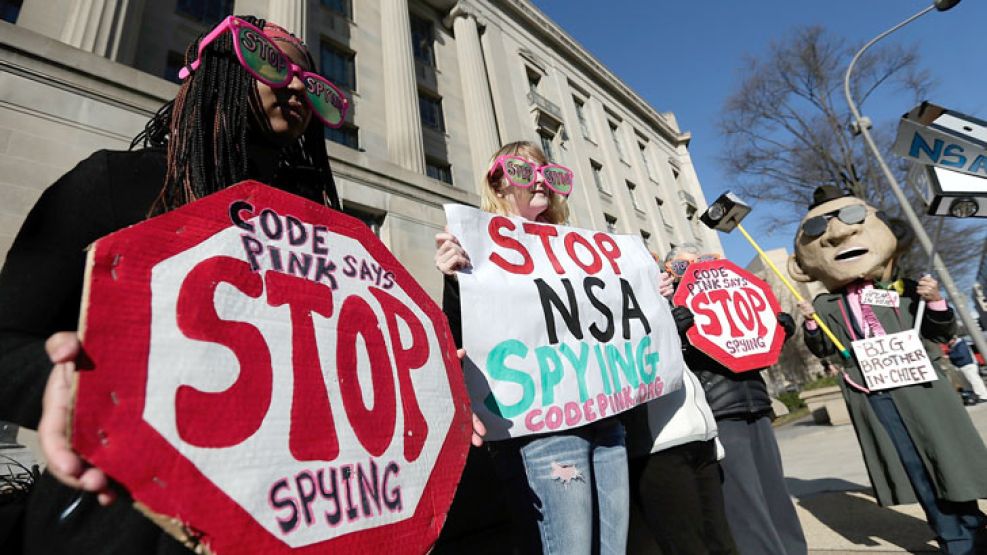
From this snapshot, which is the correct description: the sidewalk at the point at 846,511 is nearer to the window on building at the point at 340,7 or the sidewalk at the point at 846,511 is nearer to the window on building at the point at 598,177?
the window on building at the point at 340,7

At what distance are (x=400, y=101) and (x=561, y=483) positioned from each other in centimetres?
1172

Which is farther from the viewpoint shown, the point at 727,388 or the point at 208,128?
the point at 727,388

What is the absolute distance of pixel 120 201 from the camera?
3.16ft

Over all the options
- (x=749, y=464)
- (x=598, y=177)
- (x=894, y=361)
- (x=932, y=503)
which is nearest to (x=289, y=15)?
(x=749, y=464)

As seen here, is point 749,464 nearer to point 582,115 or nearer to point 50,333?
point 50,333

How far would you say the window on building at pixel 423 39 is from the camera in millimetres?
14586

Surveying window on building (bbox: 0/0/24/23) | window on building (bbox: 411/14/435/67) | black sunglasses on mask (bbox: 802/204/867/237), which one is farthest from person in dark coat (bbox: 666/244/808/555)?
window on building (bbox: 411/14/435/67)

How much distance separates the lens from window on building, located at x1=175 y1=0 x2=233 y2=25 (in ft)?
29.9

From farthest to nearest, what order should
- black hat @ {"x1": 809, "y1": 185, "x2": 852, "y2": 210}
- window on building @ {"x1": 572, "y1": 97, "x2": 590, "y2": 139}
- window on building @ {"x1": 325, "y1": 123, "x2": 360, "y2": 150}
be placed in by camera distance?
window on building @ {"x1": 572, "y1": 97, "x2": 590, "y2": 139} → window on building @ {"x1": 325, "y1": 123, "x2": 360, "y2": 150} → black hat @ {"x1": 809, "y1": 185, "x2": 852, "y2": 210}

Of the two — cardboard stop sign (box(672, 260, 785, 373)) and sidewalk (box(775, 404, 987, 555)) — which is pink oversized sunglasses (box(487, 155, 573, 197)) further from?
sidewalk (box(775, 404, 987, 555))

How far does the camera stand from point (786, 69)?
14.5 meters

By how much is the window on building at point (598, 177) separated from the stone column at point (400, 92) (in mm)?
10037

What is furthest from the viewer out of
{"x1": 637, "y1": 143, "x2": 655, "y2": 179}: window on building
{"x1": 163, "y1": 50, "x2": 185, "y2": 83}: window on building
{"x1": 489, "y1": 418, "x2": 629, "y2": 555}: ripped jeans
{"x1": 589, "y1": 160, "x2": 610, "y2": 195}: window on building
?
{"x1": 637, "y1": 143, "x2": 655, "y2": 179}: window on building

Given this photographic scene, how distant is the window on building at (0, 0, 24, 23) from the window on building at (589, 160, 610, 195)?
1731cm
